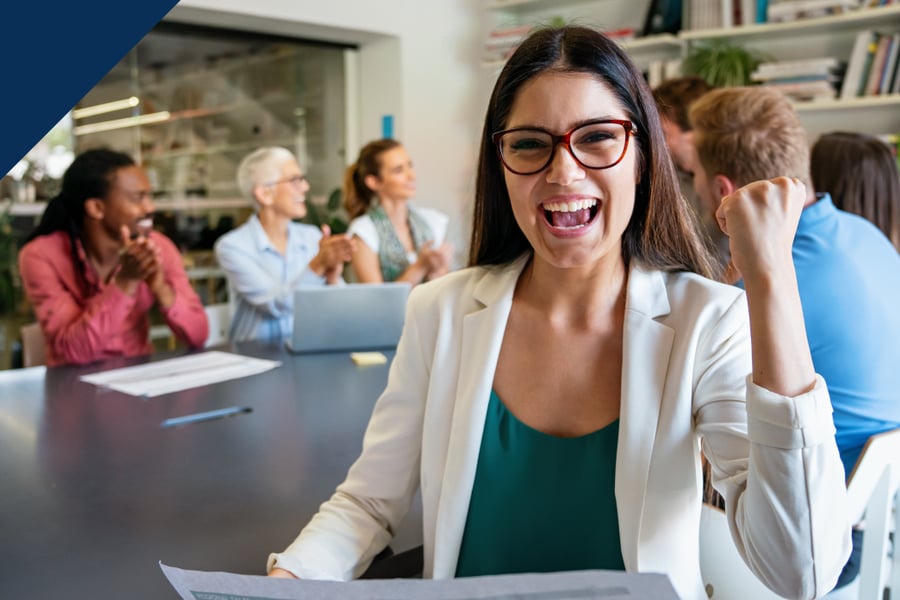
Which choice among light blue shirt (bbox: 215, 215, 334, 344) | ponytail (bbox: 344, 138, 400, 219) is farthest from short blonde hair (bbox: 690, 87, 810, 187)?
ponytail (bbox: 344, 138, 400, 219)

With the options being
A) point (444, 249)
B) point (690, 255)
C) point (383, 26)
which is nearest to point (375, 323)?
point (444, 249)

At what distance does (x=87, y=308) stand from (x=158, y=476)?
1410 mm

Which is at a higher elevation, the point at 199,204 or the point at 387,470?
the point at 199,204

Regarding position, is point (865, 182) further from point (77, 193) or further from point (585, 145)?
point (77, 193)

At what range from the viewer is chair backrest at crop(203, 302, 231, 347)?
3160 millimetres

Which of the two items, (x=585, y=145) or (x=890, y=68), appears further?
(x=890, y=68)

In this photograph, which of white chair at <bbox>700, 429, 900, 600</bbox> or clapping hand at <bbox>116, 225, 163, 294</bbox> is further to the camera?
clapping hand at <bbox>116, 225, 163, 294</bbox>

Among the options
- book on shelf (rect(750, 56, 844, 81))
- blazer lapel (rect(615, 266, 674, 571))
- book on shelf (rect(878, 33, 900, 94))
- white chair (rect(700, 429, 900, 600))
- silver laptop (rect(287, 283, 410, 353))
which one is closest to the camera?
blazer lapel (rect(615, 266, 674, 571))

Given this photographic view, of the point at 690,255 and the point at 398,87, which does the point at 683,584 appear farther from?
the point at 398,87

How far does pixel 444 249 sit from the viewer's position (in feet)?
11.0

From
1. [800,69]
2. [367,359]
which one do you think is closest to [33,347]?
[367,359]

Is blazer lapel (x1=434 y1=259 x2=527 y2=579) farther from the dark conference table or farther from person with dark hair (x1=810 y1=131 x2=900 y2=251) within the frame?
person with dark hair (x1=810 y1=131 x2=900 y2=251)

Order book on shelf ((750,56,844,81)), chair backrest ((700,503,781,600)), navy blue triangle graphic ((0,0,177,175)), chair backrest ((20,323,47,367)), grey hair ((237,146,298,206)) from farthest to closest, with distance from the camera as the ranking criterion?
book on shelf ((750,56,844,81)), grey hair ((237,146,298,206)), chair backrest ((20,323,47,367)), chair backrest ((700,503,781,600)), navy blue triangle graphic ((0,0,177,175))

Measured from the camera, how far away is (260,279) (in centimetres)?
327
